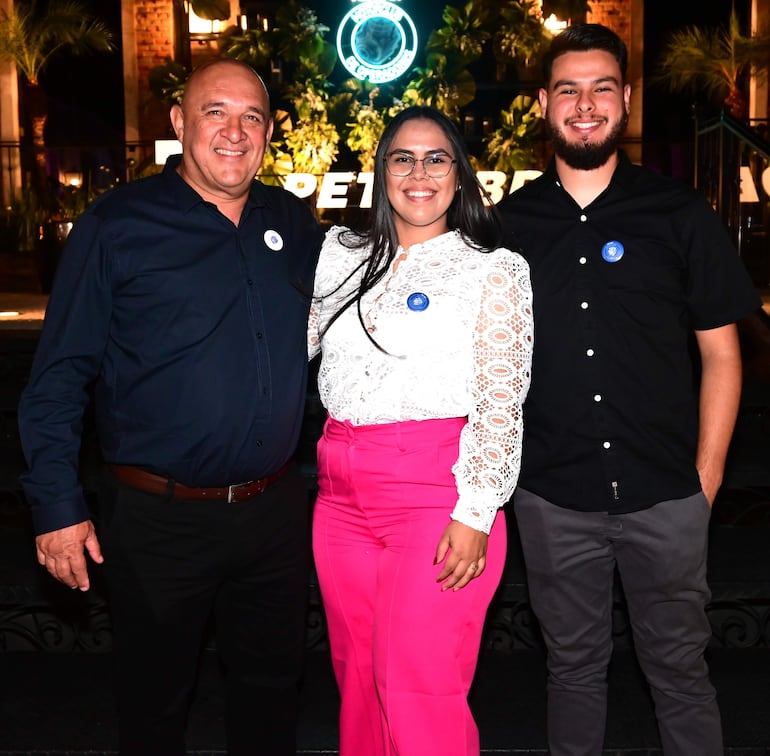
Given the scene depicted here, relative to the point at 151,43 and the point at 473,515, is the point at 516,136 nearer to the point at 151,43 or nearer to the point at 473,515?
the point at 151,43

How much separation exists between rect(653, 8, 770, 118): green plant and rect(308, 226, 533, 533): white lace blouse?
12890 mm

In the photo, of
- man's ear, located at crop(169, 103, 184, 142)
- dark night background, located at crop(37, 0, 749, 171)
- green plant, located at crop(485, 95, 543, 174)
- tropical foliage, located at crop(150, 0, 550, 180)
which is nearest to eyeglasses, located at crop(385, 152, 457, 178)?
man's ear, located at crop(169, 103, 184, 142)

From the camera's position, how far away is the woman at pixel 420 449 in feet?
7.14

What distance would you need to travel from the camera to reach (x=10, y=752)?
9.62 feet

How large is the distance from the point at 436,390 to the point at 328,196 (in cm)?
805

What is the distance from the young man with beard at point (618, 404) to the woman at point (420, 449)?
251 mm

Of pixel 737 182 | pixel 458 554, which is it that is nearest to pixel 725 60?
pixel 737 182

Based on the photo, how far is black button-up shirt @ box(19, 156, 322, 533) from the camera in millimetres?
2295

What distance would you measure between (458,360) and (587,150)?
0.66m

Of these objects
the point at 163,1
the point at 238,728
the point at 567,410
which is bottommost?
the point at 238,728

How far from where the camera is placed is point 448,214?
2430 mm

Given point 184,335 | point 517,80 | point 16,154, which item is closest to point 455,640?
point 184,335

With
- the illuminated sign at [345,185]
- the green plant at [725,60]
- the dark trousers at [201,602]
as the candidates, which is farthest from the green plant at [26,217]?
the dark trousers at [201,602]

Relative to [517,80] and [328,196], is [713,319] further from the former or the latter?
[517,80]
